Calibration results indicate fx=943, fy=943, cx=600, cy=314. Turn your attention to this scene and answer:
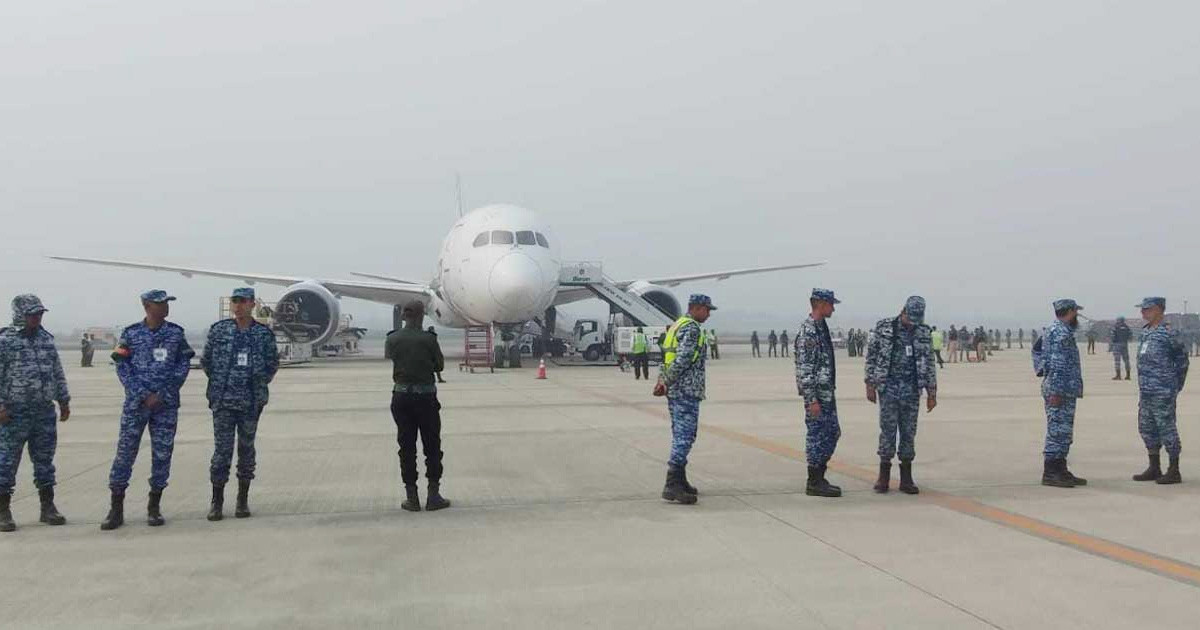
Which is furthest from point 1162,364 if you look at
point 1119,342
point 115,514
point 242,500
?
point 1119,342

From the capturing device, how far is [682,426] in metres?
7.51

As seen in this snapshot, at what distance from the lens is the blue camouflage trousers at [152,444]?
6.75 meters

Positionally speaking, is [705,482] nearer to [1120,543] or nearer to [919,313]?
[919,313]

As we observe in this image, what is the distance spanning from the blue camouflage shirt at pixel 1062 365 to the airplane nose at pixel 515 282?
17.6 metres

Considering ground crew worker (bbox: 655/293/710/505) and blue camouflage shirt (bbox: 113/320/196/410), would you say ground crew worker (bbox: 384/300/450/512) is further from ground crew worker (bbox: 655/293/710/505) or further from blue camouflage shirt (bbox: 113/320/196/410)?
ground crew worker (bbox: 655/293/710/505)

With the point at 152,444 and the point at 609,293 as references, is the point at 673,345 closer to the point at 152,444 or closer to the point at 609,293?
the point at 152,444

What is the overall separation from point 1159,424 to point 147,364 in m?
8.40

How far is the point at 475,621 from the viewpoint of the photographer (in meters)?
4.50

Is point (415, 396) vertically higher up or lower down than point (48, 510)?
higher up

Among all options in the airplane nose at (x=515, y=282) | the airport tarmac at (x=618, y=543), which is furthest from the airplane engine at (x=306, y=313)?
the airport tarmac at (x=618, y=543)

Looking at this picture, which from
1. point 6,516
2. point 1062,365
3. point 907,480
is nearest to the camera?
point 6,516

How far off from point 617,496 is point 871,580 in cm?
292

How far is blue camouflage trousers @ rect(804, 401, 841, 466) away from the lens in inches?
300

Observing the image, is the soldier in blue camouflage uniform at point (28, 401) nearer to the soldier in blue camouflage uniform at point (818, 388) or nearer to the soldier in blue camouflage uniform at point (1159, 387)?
the soldier in blue camouflage uniform at point (818, 388)
